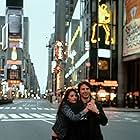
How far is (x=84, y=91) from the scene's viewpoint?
6.38m

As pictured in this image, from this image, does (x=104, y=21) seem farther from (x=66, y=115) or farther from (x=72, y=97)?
(x=66, y=115)

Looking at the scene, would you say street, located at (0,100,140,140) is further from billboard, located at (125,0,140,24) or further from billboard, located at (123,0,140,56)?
billboard, located at (125,0,140,24)

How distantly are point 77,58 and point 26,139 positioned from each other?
3956 inches

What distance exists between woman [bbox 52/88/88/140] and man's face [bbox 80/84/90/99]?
12 centimetres

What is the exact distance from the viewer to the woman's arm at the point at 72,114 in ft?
20.5

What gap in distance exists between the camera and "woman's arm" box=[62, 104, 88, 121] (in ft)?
20.5

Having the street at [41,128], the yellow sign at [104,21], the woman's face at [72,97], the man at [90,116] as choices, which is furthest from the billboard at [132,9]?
the man at [90,116]

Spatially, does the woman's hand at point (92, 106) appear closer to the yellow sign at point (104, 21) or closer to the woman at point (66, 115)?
the woman at point (66, 115)

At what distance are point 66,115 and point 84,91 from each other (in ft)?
1.21

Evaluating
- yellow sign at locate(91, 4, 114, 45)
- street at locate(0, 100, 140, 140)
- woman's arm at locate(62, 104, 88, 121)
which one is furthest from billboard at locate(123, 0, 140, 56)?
woman's arm at locate(62, 104, 88, 121)

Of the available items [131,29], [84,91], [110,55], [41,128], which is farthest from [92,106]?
[110,55]

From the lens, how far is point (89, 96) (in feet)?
20.8

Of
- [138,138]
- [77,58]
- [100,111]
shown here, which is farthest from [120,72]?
[100,111]

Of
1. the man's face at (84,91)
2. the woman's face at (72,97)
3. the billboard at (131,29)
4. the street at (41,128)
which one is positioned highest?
the billboard at (131,29)
